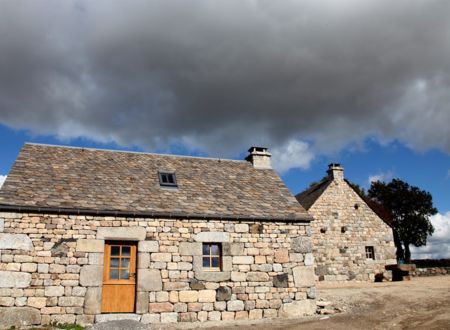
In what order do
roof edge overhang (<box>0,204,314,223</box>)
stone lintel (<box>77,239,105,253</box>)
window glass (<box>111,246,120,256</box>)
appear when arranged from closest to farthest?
roof edge overhang (<box>0,204,314,223</box>) < stone lintel (<box>77,239,105,253</box>) < window glass (<box>111,246,120,256</box>)

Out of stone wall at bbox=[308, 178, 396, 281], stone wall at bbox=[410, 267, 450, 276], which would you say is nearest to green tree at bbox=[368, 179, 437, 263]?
stone wall at bbox=[410, 267, 450, 276]

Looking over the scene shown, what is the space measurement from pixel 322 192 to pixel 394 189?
73.4 feet

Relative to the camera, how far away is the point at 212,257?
11734 mm

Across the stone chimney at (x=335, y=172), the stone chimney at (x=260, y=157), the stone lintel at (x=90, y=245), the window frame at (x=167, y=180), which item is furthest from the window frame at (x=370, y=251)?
the stone lintel at (x=90, y=245)

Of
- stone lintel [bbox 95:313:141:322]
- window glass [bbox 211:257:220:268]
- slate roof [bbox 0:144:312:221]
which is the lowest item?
stone lintel [bbox 95:313:141:322]

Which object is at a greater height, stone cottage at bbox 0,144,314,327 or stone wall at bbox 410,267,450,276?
stone cottage at bbox 0,144,314,327

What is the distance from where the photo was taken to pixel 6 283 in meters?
9.74

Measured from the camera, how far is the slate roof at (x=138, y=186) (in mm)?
11172

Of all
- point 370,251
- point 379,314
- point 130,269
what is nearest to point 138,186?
point 130,269

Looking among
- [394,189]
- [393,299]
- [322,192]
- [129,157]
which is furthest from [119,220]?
[394,189]

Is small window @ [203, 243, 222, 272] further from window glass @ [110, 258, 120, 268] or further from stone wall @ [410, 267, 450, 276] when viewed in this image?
stone wall @ [410, 267, 450, 276]

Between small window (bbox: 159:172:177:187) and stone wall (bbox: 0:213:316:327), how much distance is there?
6.96 feet

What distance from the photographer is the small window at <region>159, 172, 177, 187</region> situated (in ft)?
43.9

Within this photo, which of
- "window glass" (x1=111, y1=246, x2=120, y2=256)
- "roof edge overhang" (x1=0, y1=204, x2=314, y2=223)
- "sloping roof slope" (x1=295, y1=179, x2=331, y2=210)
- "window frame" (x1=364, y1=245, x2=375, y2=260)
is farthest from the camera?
"sloping roof slope" (x1=295, y1=179, x2=331, y2=210)
